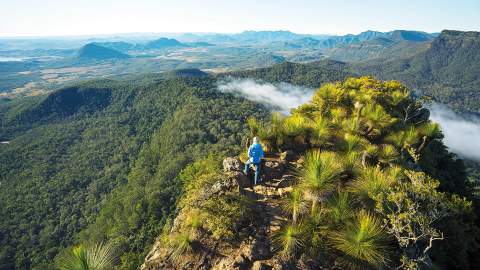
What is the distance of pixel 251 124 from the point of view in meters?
11.6

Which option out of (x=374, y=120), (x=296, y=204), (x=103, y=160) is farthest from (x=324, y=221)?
(x=103, y=160)

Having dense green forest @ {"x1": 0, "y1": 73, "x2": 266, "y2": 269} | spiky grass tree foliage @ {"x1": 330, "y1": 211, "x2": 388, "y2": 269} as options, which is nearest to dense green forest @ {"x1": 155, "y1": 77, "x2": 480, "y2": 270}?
spiky grass tree foliage @ {"x1": 330, "y1": 211, "x2": 388, "y2": 269}

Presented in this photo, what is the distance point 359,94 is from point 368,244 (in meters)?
11.1

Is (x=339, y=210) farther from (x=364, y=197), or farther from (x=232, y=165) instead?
(x=232, y=165)

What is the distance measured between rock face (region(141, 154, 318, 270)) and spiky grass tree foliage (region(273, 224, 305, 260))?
0.17 metres

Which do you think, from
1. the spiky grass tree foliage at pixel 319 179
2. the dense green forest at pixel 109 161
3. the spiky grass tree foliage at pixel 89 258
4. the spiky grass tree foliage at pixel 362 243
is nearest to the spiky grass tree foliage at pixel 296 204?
the spiky grass tree foliage at pixel 319 179

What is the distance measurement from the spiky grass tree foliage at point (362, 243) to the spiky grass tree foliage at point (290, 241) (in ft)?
2.23

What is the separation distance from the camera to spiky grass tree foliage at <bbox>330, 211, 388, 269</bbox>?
6.17 metres

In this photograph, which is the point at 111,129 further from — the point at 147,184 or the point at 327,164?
the point at 327,164

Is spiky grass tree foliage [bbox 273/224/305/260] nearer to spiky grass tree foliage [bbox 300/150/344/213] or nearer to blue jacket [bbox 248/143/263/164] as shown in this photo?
spiky grass tree foliage [bbox 300/150/344/213]

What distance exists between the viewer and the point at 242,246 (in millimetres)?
7012

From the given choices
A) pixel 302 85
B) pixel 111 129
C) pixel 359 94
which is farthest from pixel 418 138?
pixel 302 85

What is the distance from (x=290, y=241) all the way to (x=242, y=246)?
3.74 feet

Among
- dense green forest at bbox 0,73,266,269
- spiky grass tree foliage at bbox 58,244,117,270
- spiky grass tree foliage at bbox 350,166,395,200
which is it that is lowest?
dense green forest at bbox 0,73,266,269
